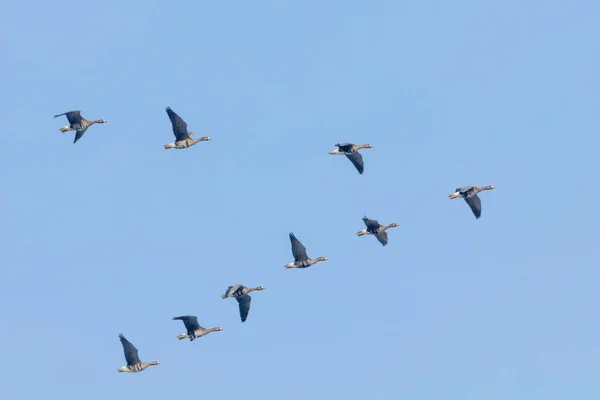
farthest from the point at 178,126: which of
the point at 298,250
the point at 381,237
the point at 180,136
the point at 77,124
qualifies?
the point at 381,237

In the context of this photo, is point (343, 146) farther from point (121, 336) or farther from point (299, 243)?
point (121, 336)

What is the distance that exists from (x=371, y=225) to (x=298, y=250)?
20.1 feet

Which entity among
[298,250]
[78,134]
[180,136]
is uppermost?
[78,134]

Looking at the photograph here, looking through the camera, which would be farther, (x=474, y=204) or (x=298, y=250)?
(x=298, y=250)

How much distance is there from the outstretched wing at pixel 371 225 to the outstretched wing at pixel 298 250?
533 cm

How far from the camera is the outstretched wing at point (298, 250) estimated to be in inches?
4779

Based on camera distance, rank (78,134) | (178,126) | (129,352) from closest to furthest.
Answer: (129,352) < (178,126) < (78,134)

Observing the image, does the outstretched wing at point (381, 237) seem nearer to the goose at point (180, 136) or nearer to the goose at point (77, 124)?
the goose at point (180, 136)

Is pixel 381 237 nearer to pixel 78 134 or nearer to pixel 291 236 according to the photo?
pixel 291 236

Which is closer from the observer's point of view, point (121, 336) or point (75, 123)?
point (121, 336)

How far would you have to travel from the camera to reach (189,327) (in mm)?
121250

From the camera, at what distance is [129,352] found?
119 m

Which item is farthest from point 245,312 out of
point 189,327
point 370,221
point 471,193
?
point 471,193

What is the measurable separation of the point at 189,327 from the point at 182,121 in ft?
53.9
